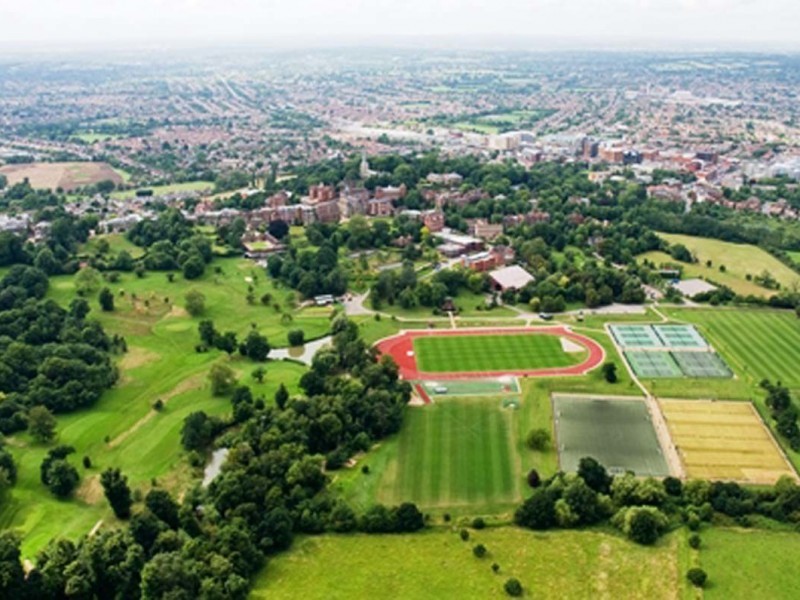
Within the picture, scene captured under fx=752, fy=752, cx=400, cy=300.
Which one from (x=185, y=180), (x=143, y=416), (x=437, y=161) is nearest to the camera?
(x=143, y=416)

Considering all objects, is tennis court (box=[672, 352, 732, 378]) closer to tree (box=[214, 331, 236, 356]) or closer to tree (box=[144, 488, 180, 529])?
tree (box=[214, 331, 236, 356])

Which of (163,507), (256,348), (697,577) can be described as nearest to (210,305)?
(256,348)

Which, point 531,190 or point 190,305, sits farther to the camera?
point 531,190

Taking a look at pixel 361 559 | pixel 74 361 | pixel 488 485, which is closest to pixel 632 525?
pixel 488 485

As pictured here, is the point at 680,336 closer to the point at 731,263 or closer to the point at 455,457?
the point at 731,263

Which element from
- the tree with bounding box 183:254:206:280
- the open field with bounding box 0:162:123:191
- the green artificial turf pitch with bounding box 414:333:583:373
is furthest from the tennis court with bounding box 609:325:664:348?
the open field with bounding box 0:162:123:191

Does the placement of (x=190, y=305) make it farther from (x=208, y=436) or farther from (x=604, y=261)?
(x=604, y=261)
